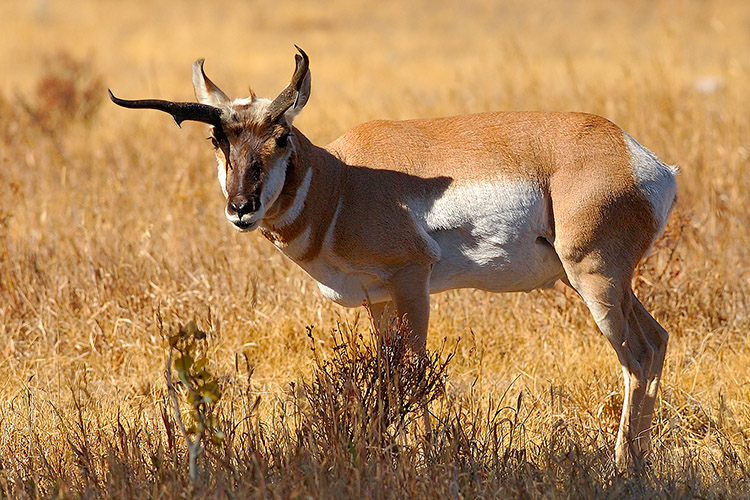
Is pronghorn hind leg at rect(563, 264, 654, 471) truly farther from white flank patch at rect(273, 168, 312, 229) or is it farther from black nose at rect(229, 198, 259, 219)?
black nose at rect(229, 198, 259, 219)

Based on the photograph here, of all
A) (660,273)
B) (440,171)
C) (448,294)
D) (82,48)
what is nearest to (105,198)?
(448,294)

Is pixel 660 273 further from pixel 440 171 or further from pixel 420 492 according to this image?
pixel 420 492

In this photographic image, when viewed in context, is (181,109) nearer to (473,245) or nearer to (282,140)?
(282,140)

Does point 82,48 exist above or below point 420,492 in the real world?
above

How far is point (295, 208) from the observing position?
466 centimetres

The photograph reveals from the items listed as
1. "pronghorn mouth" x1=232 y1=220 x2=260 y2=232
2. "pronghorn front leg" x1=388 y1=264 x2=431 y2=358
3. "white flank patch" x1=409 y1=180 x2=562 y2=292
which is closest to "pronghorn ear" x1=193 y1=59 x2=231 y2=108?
"pronghorn mouth" x1=232 y1=220 x2=260 y2=232

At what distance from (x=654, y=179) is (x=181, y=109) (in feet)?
7.79

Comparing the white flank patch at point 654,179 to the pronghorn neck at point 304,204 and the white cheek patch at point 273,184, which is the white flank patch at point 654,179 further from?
the white cheek patch at point 273,184

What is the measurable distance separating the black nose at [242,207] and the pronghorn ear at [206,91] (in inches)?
25.8

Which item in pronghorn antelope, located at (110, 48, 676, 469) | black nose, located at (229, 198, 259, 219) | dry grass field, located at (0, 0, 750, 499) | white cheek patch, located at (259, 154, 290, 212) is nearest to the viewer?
dry grass field, located at (0, 0, 750, 499)

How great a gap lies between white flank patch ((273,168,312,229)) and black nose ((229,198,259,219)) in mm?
480

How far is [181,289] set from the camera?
632 centimetres

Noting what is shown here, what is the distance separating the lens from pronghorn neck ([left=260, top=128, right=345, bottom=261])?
4.62 metres

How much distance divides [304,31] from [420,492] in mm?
23243
